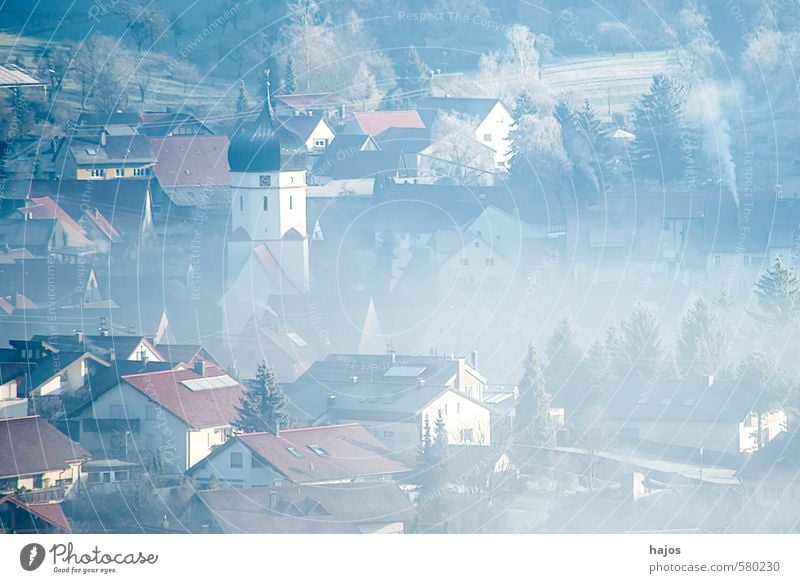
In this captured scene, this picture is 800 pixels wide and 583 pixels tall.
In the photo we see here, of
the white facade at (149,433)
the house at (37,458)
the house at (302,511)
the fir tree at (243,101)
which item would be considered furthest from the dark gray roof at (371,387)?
the fir tree at (243,101)

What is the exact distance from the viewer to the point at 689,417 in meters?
30.8

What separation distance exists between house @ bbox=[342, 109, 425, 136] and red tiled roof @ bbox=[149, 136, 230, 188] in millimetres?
3946

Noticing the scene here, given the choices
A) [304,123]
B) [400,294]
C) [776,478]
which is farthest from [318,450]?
[304,123]

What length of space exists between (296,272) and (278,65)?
13902mm

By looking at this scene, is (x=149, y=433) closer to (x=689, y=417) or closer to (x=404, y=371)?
(x=404, y=371)

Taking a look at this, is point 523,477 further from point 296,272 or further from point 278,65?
point 278,65

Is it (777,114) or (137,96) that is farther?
(137,96)

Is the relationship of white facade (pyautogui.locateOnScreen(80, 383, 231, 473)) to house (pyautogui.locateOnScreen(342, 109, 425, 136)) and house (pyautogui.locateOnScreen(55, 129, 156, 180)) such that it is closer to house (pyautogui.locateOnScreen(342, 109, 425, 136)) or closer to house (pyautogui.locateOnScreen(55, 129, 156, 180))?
house (pyautogui.locateOnScreen(55, 129, 156, 180))

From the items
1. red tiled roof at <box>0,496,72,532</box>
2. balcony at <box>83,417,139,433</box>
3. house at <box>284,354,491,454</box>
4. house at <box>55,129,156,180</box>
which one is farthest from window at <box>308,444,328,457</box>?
house at <box>55,129,156,180</box>

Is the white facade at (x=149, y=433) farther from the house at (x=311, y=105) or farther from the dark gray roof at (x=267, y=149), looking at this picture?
the house at (x=311, y=105)

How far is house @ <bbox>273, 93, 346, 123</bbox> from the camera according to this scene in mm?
50562

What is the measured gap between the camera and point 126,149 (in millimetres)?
47219
